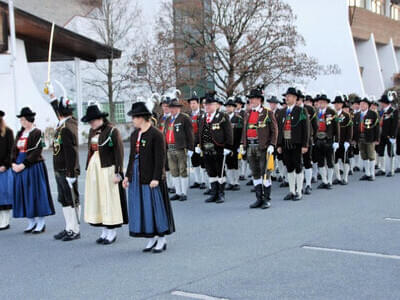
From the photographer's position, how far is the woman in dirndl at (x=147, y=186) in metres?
6.75

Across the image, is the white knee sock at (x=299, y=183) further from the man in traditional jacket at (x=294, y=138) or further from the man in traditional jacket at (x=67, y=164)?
the man in traditional jacket at (x=67, y=164)

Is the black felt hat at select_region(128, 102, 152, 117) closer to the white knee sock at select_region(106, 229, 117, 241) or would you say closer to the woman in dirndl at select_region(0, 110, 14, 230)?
the white knee sock at select_region(106, 229, 117, 241)

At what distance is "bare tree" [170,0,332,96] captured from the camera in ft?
77.8

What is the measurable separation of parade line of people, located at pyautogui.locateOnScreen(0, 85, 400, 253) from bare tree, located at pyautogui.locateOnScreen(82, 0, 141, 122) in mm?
21096

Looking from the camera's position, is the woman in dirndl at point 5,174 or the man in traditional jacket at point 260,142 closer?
the woman in dirndl at point 5,174

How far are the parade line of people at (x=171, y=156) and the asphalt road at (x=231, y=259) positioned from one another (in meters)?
0.45

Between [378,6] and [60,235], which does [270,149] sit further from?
[378,6]

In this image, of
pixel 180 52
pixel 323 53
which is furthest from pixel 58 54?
pixel 323 53

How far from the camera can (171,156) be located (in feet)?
37.2

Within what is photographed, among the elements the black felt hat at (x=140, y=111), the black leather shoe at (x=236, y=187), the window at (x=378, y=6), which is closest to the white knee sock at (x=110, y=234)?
the black felt hat at (x=140, y=111)

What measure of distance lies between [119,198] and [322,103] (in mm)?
6910

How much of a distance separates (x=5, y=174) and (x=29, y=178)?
0.77 metres

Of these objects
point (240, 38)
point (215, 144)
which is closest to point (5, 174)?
point (215, 144)

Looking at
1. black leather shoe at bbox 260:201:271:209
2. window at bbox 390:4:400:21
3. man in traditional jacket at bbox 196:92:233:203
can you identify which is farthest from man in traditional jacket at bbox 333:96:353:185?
window at bbox 390:4:400:21
